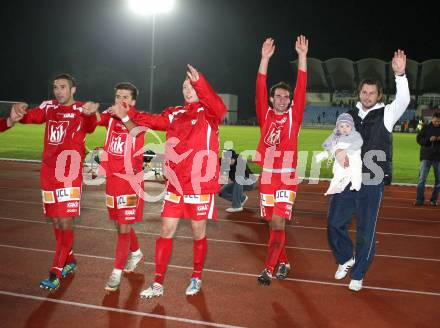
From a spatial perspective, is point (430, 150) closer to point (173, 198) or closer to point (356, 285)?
point (356, 285)

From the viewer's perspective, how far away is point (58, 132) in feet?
17.6

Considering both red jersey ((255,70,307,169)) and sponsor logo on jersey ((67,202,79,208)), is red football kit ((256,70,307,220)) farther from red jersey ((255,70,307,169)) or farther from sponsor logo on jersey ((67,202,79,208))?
sponsor logo on jersey ((67,202,79,208))

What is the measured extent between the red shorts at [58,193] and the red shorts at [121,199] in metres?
0.36

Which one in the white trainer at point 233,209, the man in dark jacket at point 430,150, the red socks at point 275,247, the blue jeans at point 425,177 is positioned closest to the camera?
the red socks at point 275,247

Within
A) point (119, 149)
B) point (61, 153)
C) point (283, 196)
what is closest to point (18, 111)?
point (61, 153)

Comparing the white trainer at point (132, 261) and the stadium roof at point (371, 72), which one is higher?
the stadium roof at point (371, 72)

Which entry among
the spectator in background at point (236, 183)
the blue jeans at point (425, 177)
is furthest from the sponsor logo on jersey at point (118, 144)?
the blue jeans at point (425, 177)

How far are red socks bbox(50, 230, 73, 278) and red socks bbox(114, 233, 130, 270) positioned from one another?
1.74 feet

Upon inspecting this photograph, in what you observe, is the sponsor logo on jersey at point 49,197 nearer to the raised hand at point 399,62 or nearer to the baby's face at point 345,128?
the baby's face at point 345,128

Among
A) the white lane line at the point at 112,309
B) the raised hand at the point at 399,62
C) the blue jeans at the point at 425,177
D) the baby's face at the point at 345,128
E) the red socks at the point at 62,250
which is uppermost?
the raised hand at the point at 399,62

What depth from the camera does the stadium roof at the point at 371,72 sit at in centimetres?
7331

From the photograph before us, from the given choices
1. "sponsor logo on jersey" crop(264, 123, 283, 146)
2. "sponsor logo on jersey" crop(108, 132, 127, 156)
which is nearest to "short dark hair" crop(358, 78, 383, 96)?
"sponsor logo on jersey" crop(264, 123, 283, 146)

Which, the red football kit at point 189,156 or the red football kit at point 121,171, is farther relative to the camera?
the red football kit at point 121,171

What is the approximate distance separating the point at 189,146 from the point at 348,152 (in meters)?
1.69
